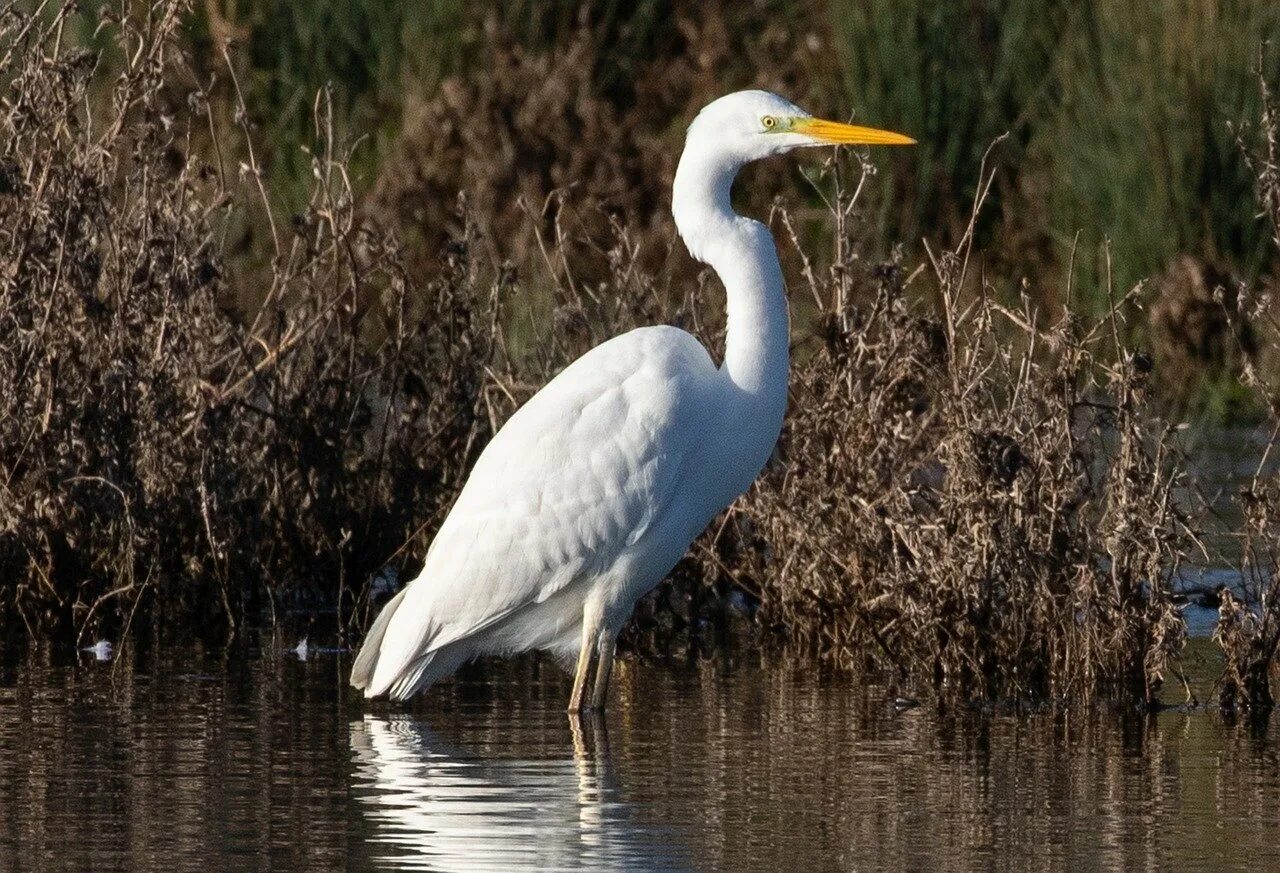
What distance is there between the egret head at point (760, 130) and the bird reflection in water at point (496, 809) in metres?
1.46

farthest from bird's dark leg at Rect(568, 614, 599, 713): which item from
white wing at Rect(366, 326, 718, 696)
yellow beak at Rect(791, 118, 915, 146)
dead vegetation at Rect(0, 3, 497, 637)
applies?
yellow beak at Rect(791, 118, 915, 146)

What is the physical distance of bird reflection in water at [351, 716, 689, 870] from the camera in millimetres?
4203

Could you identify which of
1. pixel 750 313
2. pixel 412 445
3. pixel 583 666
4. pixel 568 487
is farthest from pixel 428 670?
pixel 412 445

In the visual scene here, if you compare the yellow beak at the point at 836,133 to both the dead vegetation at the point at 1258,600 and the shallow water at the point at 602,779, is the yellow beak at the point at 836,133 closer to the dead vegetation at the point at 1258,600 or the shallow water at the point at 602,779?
the dead vegetation at the point at 1258,600

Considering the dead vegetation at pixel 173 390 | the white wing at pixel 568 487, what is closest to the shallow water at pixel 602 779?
the white wing at pixel 568 487

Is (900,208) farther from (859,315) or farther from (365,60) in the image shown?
(859,315)

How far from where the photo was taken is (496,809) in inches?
183

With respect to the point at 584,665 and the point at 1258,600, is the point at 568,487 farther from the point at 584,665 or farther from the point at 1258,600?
the point at 1258,600

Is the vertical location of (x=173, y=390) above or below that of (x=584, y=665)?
above

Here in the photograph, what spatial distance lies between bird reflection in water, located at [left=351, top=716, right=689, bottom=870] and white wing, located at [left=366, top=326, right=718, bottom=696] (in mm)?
360

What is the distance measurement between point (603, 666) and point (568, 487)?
0.43m

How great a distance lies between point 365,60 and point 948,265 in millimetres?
7692

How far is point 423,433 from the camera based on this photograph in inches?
292

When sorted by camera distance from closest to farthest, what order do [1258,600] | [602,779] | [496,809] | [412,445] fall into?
[496,809], [602,779], [1258,600], [412,445]
